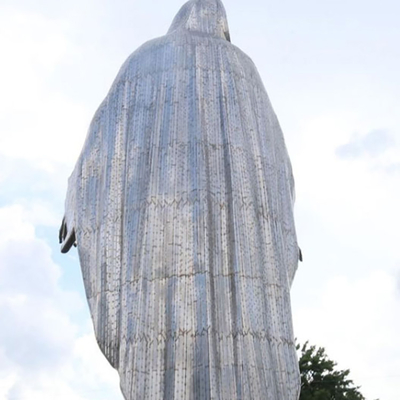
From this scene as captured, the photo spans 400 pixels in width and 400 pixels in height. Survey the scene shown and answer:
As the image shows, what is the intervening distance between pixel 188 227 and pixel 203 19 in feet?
11.4

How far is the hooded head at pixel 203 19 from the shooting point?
9.16 meters

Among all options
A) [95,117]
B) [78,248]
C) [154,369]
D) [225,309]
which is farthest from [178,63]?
[154,369]

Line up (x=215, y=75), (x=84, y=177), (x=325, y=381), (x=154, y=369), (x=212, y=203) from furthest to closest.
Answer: (x=325, y=381)
(x=215, y=75)
(x=84, y=177)
(x=212, y=203)
(x=154, y=369)

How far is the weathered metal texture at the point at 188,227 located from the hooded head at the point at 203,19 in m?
0.53

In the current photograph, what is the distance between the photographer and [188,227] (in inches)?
269

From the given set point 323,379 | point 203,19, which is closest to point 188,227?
point 203,19

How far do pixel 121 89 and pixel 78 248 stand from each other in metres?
1.95

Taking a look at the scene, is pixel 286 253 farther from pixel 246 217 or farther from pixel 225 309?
pixel 225 309

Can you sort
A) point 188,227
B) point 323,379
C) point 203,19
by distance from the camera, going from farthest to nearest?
point 323,379 < point 203,19 < point 188,227

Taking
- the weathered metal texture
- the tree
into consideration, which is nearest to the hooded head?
the weathered metal texture

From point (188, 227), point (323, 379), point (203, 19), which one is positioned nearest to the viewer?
point (188, 227)

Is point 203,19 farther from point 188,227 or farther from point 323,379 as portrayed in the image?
point 323,379

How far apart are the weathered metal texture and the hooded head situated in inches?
20.8

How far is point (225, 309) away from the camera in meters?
6.45
